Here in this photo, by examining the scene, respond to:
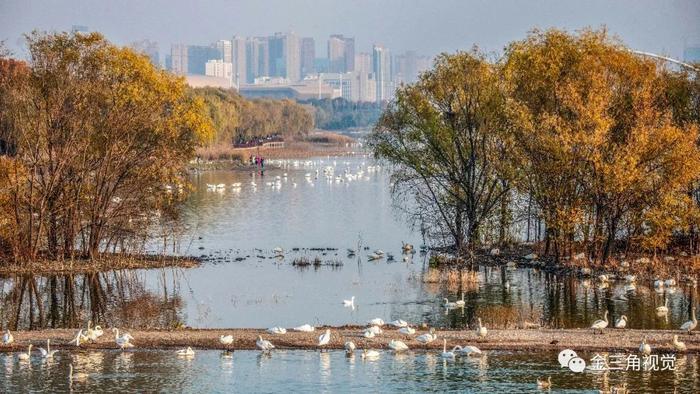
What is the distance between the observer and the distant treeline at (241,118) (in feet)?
473

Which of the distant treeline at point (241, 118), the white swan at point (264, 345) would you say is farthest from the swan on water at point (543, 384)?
the distant treeline at point (241, 118)

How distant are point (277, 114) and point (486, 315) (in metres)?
151

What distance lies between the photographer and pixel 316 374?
32.0m

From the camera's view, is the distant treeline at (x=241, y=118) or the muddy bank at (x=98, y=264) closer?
the muddy bank at (x=98, y=264)

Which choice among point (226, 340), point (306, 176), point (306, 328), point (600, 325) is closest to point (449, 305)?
point (600, 325)

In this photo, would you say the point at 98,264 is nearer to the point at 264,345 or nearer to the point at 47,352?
the point at 47,352

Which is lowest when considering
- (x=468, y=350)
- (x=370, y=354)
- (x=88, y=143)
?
(x=370, y=354)

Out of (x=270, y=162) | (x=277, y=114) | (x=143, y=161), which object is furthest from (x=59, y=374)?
(x=277, y=114)

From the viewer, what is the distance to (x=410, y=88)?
61188mm

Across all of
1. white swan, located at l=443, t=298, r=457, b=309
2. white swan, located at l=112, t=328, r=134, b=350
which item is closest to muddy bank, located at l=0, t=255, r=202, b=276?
white swan, located at l=443, t=298, r=457, b=309

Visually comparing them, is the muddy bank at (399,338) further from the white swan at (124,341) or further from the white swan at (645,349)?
the white swan at (645,349)

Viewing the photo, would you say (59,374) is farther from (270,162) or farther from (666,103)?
(270,162)

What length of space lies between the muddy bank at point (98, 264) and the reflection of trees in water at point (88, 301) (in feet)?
3.41

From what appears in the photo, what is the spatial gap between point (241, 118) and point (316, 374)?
14037 centimetres
